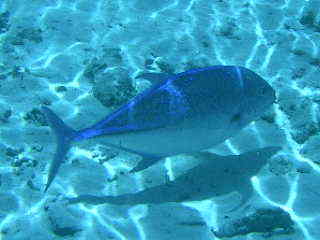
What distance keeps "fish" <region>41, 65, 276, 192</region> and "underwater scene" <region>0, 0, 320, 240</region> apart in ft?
0.04

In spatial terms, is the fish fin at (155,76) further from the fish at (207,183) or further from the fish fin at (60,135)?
the fish at (207,183)

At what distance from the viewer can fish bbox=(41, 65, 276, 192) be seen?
393 centimetres

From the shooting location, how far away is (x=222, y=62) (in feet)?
23.1

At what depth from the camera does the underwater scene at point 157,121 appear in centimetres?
410

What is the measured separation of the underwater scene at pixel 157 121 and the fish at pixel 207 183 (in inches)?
0.7

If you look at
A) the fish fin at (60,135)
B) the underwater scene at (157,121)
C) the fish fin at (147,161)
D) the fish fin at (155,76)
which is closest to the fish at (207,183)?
the underwater scene at (157,121)

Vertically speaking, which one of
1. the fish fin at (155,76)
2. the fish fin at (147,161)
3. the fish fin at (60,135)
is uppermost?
the fish fin at (155,76)

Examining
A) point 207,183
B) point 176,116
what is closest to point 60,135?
point 176,116

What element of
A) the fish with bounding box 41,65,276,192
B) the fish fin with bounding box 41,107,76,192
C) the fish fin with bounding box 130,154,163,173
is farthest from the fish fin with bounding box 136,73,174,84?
the fish fin with bounding box 41,107,76,192

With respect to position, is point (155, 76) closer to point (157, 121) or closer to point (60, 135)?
point (157, 121)

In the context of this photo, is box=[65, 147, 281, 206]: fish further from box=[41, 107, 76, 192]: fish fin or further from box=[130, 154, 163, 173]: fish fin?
box=[41, 107, 76, 192]: fish fin

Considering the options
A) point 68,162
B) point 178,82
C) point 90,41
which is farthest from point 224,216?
point 90,41

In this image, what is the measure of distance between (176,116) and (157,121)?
0.19 metres

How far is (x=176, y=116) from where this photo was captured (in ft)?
13.1
